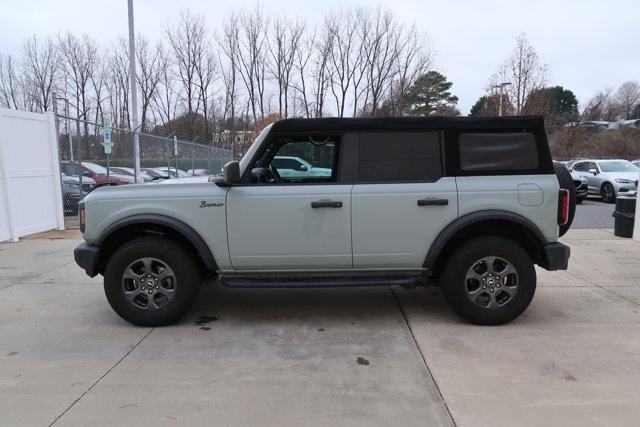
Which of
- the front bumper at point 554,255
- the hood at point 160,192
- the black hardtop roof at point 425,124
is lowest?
the front bumper at point 554,255

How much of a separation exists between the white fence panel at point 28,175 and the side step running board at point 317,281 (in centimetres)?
644

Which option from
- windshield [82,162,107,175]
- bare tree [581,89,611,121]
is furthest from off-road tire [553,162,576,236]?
bare tree [581,89,611,121]

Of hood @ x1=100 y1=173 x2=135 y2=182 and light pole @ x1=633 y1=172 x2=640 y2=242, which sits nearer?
light pole @ x1=633 y1=172 x2=640 y2=242

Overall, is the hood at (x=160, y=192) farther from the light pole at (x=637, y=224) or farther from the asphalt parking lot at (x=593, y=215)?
the asphalt parking lot at (x=593, y=215)

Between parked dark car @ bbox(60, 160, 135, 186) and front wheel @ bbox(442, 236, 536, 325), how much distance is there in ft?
34.3

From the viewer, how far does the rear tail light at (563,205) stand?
4344 mm

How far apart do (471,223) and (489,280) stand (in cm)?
58

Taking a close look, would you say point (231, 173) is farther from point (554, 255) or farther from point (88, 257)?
point (554, 255)

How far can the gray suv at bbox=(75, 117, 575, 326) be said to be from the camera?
4.32m

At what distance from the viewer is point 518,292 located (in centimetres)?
438

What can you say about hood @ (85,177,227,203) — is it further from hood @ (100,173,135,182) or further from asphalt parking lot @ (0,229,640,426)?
hood @ (100,173,135,182)

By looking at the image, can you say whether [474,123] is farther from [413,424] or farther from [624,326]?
[413,424]

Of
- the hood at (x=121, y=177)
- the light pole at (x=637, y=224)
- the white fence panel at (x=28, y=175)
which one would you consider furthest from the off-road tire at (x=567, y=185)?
the hood at (x=121, y=177)

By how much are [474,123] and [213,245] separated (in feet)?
8.79
